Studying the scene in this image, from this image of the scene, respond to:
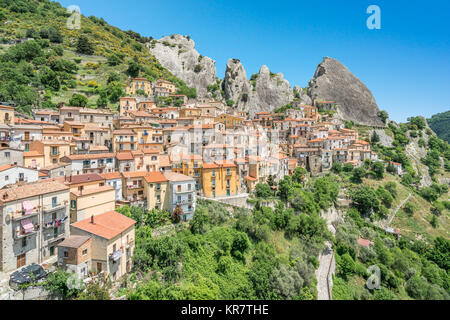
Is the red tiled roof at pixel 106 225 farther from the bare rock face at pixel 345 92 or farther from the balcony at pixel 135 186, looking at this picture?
the bare rock face at pixel 345 92

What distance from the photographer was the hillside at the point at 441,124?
4012 inches

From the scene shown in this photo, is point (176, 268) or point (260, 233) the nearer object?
point (176, 268)

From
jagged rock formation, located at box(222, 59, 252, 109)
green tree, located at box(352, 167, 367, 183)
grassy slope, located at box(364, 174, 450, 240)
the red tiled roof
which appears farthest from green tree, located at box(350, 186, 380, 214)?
jagged rock formation, located at box(222, 59, 252, 109)

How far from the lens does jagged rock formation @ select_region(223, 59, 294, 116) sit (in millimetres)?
71812

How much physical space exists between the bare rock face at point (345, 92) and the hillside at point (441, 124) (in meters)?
55.0

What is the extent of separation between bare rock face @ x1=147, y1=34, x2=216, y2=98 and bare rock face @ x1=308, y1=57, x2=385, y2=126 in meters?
37.5

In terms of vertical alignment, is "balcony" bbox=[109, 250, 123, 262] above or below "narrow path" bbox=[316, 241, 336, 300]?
above

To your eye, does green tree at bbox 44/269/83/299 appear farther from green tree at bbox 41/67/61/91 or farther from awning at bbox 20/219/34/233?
green tree at bbox 41/67/61/91

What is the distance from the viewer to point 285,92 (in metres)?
74.9

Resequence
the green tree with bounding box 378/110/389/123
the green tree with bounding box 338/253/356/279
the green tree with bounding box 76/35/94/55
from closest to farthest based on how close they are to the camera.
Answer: the green tree with bounding box 338/253/356/279 < the green tree with bounding box 76/35/94/55 < the green tree with bounding box 378/110/389/123

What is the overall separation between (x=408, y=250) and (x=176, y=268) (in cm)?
3291

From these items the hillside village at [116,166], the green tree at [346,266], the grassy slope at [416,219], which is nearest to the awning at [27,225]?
the hillside village at [116,166]
